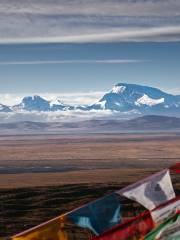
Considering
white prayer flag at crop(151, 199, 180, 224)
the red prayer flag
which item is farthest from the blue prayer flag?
white prayer flag at crop(151, 199, 180, 224)

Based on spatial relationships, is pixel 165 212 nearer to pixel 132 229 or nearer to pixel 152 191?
pixel 152 191

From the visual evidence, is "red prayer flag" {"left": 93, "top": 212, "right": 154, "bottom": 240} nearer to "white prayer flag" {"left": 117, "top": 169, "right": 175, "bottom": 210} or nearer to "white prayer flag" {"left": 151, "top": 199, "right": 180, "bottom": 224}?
"white prayer flag" {"left": 151, "top": 199, "right": 180, "bottom": 224}

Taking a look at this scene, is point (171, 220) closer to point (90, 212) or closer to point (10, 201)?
point (90, 212)

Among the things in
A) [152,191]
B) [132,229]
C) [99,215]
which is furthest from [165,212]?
[99,215]

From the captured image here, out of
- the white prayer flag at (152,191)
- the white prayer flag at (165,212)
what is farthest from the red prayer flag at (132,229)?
the white prayer flag at (152,191)

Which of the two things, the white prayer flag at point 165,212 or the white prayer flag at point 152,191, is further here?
the white prayer flag at point 165,212

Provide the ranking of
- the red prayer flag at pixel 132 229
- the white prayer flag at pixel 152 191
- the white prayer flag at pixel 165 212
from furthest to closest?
the white prayer flag at pixel 165 212 → the white prayer flag at pixel 152 191 → the red prayer flag at pixel 132 229

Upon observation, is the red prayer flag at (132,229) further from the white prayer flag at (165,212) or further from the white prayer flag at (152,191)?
the white prayer flag at (152,191)
